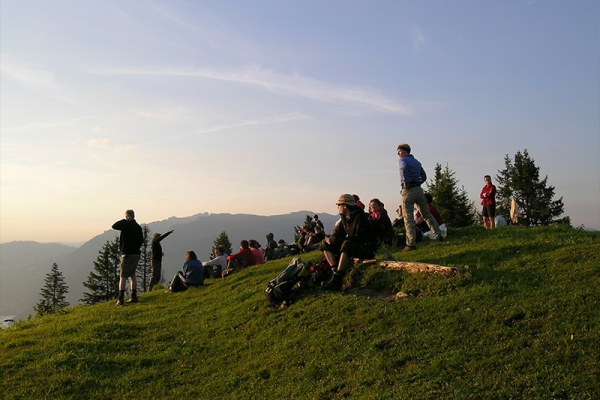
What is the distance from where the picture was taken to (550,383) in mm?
5188

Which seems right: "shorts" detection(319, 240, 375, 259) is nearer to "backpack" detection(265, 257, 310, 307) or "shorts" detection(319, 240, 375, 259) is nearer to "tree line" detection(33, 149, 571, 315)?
"backpack" detection(265, 257, 310, 307)

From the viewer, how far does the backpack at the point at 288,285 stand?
10539 millimetres

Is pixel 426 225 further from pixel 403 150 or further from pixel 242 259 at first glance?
pixel 242 259

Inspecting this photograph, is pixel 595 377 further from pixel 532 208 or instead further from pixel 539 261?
pixel 532 208

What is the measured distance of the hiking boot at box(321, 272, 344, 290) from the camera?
34.8 ft

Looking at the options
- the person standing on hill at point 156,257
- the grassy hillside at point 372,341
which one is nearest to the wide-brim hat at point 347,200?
the grassy hillside at point 372,341

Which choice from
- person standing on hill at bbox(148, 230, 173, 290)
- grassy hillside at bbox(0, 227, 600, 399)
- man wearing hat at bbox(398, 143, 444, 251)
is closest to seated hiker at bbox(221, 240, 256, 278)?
person standing on hill at bbox(148, 230, 173, 290)

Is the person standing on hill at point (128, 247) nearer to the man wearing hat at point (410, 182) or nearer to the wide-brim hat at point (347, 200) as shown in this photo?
the wide-brim hat at point (347, 200)

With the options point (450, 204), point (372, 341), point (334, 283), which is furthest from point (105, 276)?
point (372, 341)

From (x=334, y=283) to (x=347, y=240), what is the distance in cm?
106

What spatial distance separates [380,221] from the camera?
14547 millimetres

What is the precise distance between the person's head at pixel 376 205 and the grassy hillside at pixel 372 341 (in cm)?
264

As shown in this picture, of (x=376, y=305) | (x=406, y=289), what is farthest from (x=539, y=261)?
(x=376, y=305)

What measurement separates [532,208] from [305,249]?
37690 millimetres
